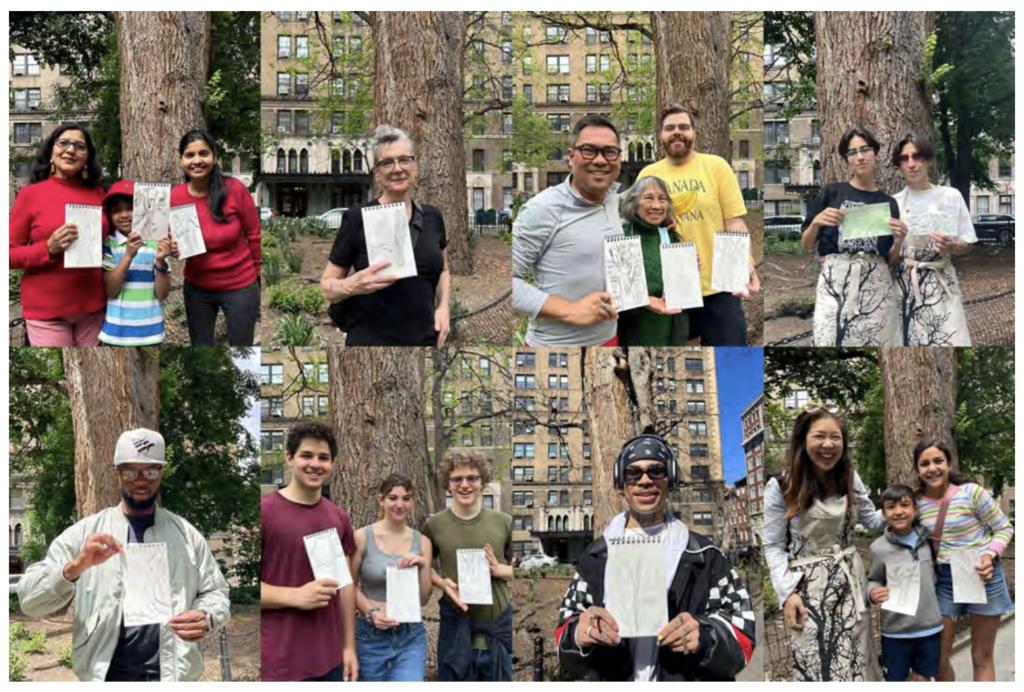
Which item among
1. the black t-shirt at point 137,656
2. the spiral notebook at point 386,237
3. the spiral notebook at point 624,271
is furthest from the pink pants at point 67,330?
the spiral notebook at point 624,271

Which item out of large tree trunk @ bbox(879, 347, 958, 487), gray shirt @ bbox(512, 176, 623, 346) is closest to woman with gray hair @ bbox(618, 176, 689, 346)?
gray shirt @ bbox(512, 176, 623, 346)

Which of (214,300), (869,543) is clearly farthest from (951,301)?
(214,300)

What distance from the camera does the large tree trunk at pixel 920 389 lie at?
11047 millimetres

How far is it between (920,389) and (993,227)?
137 centimetres

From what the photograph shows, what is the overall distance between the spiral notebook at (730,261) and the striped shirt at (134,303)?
406 cm

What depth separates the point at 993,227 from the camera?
1122 centimetres

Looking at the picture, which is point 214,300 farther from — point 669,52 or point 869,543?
point 869,543

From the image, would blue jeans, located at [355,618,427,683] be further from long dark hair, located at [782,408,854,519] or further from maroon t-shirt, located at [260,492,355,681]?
long dark hair, located at [782,408,854,519]

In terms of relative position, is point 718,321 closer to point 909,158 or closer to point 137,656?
point 909,158

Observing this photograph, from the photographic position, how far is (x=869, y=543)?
1050cm

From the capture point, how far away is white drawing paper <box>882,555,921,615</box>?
410 inches

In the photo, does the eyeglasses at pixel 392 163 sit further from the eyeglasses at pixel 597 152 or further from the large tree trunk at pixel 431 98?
the eyeglasses at pixel 597 152

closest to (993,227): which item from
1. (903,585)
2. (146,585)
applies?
(903,585)

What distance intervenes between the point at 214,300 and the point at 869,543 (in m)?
5.06
